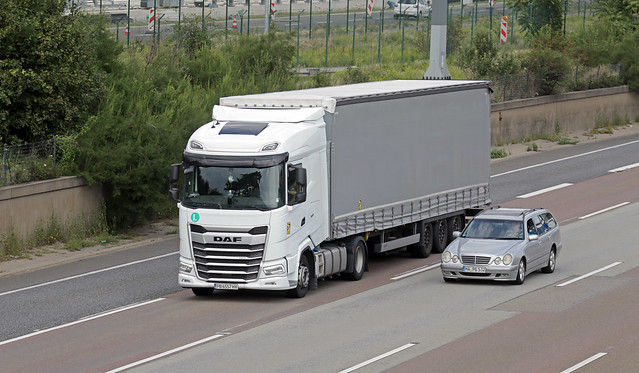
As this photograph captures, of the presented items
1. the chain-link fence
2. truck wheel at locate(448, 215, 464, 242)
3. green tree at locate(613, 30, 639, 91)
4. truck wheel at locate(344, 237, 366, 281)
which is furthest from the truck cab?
green tree at locate(613, 30, 639, 91)

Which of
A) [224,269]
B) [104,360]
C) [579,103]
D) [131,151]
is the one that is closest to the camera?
[104,360]

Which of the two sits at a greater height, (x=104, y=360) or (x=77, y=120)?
(x=77, y=120)

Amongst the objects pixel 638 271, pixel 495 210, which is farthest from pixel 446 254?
pixel 638 271

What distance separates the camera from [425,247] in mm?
28031

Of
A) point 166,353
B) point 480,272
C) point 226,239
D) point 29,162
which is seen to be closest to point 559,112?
point 29,162

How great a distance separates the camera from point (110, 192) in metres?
31.5

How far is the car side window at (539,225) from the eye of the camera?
25.0 m

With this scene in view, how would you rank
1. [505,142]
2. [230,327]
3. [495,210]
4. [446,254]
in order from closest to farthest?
[230,327]
[446,254]
[495,210]
[505,142]

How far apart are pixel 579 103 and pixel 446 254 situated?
35245 millimetres

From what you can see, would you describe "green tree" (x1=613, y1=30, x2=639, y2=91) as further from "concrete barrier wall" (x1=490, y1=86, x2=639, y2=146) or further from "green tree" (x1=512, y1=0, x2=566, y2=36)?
"green tree" (x1=512, y1=0, x2=566, y2=36)

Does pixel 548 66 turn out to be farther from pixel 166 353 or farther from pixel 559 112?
pixel 166 353

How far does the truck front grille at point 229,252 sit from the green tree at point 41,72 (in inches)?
414

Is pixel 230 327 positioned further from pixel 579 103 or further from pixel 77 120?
pixel 579 103

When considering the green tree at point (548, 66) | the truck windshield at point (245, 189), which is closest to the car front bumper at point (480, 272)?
the truck windshield at point (245, 189)
